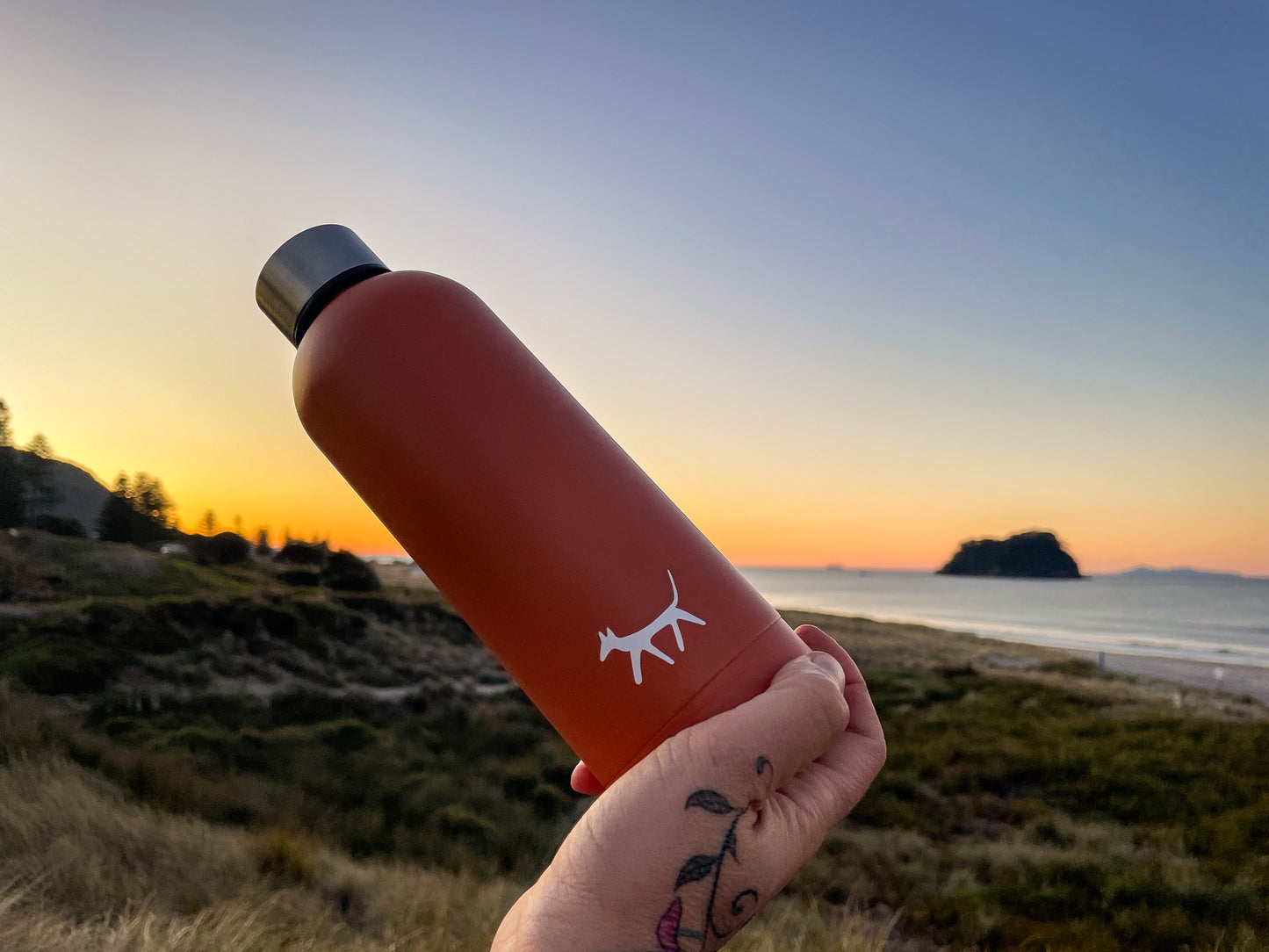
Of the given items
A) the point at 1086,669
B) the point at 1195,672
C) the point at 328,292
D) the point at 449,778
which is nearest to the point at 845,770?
the point at 328,292

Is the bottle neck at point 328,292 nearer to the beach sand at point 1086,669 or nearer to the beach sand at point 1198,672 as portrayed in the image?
the beach sand at point 1086,669

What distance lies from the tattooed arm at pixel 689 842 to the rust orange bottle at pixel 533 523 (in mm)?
94

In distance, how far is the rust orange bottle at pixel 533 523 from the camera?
3.75 ft

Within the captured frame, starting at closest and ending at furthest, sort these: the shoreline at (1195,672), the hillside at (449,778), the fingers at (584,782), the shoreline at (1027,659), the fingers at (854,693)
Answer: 1. the fingers at (854,693)
2. the fingers at (584,782)
3. the hillside at (449,778)
4. the shoreline at (1195,672)
5. the shoreline at (1027,659)

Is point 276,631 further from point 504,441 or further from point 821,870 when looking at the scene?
point 504,441

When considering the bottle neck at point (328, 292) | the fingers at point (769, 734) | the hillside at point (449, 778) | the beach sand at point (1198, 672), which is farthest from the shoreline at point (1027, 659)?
the bottle neck at point (328, 292)

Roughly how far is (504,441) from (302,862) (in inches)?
153

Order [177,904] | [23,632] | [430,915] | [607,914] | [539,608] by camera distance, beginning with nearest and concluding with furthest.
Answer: [607,914] → [539,608] → [177,904] → [430,915] → [23,632]

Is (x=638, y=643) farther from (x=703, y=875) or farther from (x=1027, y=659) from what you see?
(x=1027, y=659)

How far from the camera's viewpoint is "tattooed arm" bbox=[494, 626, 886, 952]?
1036 millimetres

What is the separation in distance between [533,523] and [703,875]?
0.55 metres

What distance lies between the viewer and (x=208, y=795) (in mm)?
5820

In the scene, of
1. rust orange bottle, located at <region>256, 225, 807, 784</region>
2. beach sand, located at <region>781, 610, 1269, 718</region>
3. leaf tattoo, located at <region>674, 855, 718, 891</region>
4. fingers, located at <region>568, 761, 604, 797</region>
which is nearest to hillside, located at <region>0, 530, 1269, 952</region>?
beach sand, located at <region>781, 610, 1269, 718</region>

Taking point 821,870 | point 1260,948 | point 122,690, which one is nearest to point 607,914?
point 1260,948
